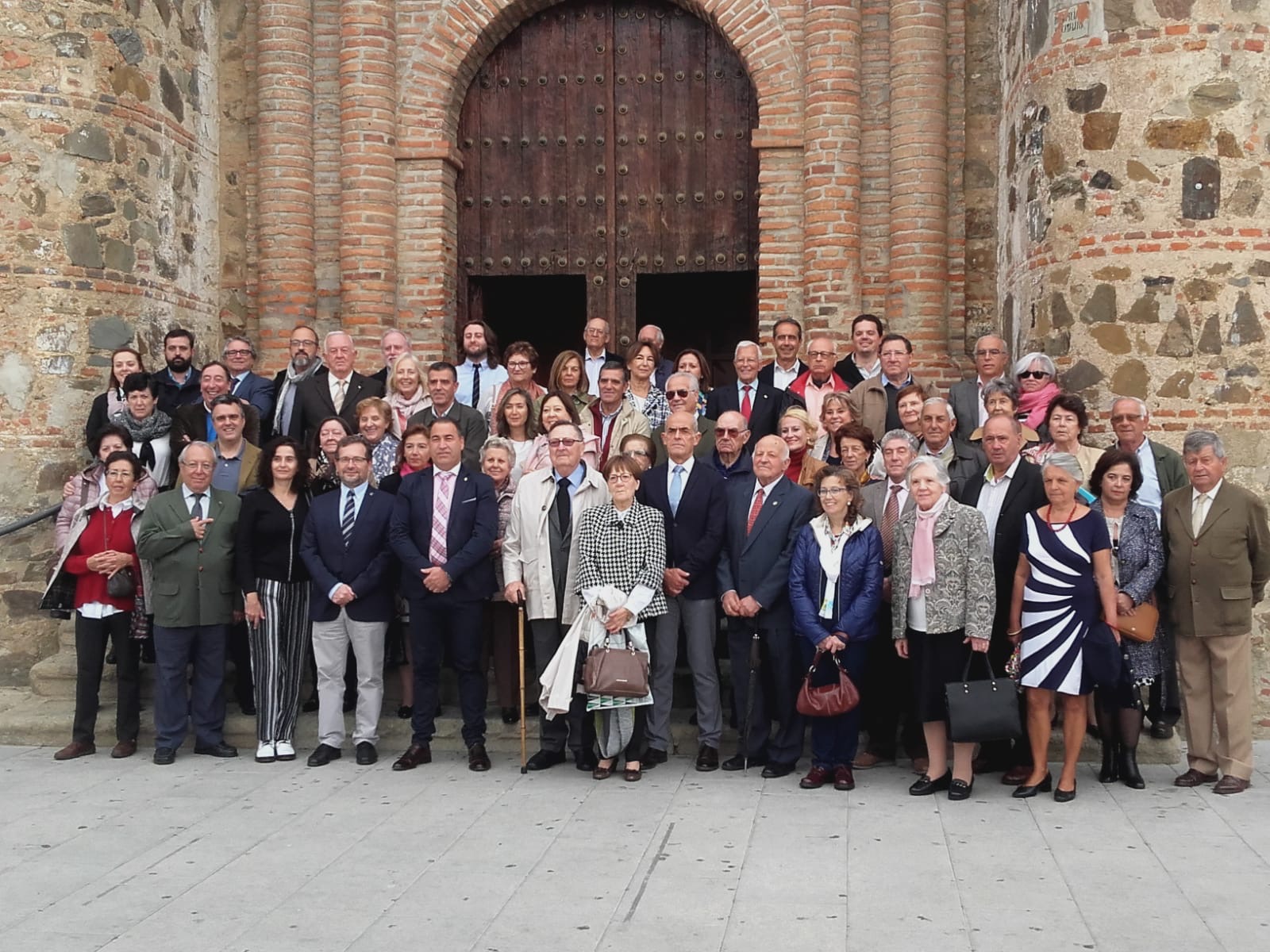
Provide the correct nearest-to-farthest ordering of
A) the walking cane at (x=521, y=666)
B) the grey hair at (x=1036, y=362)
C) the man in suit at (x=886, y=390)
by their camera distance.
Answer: the walking cane at (x=521, y=666) → the grey hair at (x=1036, y=362) → the man in suit at (x=886, y=390)

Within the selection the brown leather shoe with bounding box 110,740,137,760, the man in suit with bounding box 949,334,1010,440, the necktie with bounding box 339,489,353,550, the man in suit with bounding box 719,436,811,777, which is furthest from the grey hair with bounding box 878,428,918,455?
the brown leather shoe with bounding box 110,740,137,760

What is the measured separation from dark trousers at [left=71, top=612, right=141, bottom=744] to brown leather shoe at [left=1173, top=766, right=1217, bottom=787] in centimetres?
537

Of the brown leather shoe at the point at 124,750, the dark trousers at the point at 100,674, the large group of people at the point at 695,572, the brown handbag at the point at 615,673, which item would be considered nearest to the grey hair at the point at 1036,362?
the large group of people at the point at 695,572

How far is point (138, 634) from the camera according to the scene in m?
7.30

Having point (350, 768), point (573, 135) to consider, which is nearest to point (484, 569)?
point (350, 768)

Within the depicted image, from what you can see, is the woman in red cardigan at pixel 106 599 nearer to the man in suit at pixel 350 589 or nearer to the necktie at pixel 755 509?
the man in suit at pixel 350 589

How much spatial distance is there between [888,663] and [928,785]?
2.39 feet

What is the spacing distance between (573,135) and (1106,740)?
622 centimetres

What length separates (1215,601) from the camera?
6375 millimetres

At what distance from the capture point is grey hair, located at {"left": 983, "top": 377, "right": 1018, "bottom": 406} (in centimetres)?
700

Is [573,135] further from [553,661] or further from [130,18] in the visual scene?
[553,661]

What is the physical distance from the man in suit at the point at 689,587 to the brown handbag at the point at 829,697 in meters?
0.59

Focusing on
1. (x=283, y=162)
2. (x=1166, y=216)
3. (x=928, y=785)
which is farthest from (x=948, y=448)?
(x=283, y=162)

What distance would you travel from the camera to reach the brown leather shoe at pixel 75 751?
7.04 meters
